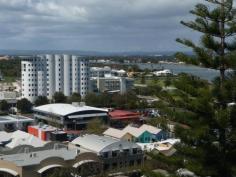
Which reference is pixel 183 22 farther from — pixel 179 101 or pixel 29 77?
pixel 29 77

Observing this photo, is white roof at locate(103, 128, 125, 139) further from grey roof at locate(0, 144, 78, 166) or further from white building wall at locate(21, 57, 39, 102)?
white building wall at locate(21, 57, 39, 102)

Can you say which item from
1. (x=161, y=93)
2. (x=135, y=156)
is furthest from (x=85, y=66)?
(x=161, y=93)

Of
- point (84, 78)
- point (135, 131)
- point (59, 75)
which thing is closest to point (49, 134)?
point (135, 131)

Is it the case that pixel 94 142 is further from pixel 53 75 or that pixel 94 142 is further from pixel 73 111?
pixel 53 75

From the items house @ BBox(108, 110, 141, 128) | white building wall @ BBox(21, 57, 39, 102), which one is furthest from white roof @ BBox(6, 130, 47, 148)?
white building wall @ BBox(21, 57, 39, 102)

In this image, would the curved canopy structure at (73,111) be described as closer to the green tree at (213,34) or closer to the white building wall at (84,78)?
the white building wall at (84,78)
